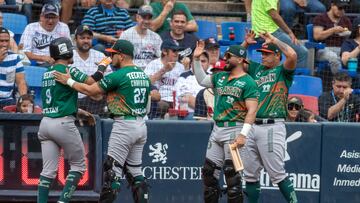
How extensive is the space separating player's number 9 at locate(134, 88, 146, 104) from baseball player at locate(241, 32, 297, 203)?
1.30m

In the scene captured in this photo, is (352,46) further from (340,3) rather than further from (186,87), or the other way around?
(186,87)

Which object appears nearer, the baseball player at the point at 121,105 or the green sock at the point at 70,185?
the baseball player at the point at 121,105

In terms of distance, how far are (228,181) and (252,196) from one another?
1.50 ft

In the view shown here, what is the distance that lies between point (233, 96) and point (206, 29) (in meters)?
4.67

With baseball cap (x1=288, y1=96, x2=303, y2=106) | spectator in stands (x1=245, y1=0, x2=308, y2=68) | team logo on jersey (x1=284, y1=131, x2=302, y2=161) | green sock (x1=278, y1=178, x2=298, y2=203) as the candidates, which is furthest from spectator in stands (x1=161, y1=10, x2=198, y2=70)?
green sock (x1=278, y1=178, x2=298, y2=203)

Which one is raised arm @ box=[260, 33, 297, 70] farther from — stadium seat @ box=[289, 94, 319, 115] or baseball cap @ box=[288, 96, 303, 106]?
stadium seat @ box=[289, 94, 319, 115]

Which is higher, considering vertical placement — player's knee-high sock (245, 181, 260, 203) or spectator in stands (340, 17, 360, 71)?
spectator in stands (340, 17, 360, 71)

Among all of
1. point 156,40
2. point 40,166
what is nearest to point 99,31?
point 156,40

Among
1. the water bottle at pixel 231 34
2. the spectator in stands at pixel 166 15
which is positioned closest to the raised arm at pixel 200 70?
the spectator in stands at pixel 166 15

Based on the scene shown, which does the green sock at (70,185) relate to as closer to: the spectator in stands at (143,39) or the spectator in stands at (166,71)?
the spectator in stands at (166,71)

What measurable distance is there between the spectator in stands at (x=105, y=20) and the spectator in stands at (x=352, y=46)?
3.27 meters

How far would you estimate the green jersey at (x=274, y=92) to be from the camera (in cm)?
1129

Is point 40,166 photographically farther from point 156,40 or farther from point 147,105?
point 156,40

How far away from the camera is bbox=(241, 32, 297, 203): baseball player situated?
36.9ft
